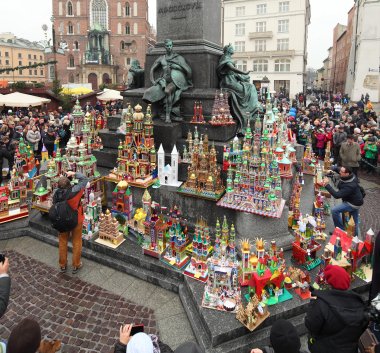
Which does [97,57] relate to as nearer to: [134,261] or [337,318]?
[134,261]

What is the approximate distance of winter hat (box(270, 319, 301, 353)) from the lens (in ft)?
8.79

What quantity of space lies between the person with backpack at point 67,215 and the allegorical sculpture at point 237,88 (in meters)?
4.42

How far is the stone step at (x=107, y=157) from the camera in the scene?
8.19 meters

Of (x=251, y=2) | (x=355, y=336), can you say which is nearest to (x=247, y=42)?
(x=251, y=2)

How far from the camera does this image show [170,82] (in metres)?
8.02

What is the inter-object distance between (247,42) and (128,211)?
166 feet

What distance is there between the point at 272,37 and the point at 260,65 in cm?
436

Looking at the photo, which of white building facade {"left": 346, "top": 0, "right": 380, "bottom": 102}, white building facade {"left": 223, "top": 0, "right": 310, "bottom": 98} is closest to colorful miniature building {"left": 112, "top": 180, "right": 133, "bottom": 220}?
white building facade {"left": 346, "top": 0, "right": 380, "bottom": 102}

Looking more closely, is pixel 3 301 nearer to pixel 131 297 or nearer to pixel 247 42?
pixel 131 297

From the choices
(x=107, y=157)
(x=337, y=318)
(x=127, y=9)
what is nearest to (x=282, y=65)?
(x=127, y=9)

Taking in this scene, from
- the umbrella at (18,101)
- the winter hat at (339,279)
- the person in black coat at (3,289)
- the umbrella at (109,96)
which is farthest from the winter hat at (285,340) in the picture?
the umbrella at (109,96)

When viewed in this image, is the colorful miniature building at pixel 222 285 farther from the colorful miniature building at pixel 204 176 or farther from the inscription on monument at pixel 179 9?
the inscription on monument at pixel 179 9

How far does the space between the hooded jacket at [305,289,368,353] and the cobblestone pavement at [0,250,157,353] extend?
2.28 m

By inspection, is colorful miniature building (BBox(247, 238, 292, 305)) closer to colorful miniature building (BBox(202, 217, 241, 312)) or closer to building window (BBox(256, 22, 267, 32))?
colorful miniature building (BBox(202, 217, 241, 312))
